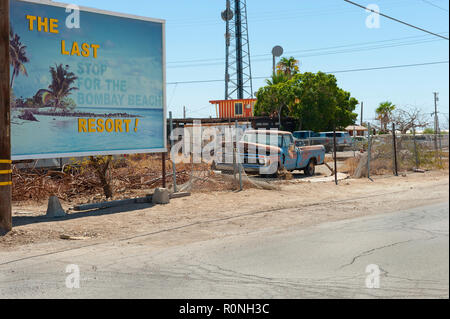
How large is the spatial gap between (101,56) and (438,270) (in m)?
9.13

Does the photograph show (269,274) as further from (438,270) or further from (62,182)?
(62,182)

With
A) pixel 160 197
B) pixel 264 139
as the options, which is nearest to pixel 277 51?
pixel 264 139

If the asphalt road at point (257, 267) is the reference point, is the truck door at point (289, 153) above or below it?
above

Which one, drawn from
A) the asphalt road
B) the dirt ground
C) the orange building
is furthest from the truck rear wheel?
the orange building

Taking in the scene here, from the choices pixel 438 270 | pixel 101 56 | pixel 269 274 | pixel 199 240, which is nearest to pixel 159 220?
pixel 199 240

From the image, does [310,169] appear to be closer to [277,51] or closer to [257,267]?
[257,267]

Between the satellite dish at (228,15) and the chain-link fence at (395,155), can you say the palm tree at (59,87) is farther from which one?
the satellite dish at (228,15)

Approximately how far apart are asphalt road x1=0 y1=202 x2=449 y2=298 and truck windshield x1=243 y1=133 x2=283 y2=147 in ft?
32.6

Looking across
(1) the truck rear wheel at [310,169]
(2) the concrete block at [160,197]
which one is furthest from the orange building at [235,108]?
(2) the concrete block at [160,197]

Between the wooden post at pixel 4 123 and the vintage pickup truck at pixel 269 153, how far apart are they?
8.28 meters

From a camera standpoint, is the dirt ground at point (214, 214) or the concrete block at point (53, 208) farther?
the concrete block at point (53, 208)

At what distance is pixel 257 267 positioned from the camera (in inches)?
262

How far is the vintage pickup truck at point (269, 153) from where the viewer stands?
60.2 feet
